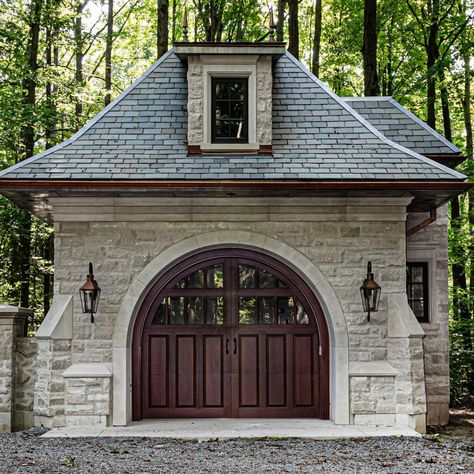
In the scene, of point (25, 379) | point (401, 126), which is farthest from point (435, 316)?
point (25, 379)

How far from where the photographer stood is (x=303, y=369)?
35.3ft

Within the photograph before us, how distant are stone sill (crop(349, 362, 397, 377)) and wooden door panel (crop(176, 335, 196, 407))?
231 centimetres

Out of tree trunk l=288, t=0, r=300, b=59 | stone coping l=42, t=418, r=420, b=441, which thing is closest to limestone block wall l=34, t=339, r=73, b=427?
stone coping l=42, t=418, r=420, b=441

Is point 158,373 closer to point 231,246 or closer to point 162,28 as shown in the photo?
point 231,246

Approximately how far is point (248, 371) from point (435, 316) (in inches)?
139

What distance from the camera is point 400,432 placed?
959cm

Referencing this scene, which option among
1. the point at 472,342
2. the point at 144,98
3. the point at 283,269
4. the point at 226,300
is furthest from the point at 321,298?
the point at 472,342

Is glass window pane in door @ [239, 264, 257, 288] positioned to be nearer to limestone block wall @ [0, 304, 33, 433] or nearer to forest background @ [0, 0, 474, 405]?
limestone block wall @ [0, 304, 33, 433]

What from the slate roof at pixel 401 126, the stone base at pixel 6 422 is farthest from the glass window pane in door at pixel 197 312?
the slate roof at pixel 401 126

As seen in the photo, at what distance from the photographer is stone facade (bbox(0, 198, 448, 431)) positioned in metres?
10.0

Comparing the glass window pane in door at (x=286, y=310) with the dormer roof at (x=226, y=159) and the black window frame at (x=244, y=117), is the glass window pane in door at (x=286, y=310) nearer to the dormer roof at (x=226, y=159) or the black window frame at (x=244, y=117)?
the dormer roof at (x=226, y=159)

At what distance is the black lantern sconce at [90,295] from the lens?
9.95 meters

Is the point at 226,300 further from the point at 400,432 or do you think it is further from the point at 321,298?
the point at 400,432

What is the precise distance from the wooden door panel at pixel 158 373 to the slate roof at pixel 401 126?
5331 mm
